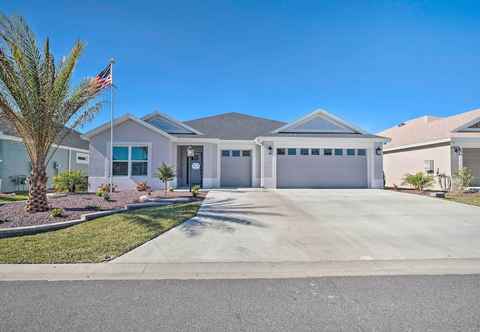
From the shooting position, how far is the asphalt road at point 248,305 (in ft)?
9.07

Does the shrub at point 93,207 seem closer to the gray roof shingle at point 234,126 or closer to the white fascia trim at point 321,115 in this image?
the gray roof shingle at point 234,126

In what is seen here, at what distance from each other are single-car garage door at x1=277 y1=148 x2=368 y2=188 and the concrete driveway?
6352 millimetres

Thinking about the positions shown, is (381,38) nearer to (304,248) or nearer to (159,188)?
(304,248)

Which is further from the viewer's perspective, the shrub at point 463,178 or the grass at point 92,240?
the shrub at point 463,178

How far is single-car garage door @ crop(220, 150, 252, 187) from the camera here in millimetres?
17547

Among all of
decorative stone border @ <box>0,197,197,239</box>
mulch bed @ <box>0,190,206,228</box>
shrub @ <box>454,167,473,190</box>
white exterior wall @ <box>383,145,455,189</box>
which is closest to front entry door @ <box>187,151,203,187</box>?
mulch bed @ <box>0,190,206,228</box>

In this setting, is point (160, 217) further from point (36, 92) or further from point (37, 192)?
point (36, 92)

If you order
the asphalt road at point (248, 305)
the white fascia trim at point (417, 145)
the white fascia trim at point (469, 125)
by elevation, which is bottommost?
the asphalt road at point (248, 305)

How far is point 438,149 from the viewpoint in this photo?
16.8m

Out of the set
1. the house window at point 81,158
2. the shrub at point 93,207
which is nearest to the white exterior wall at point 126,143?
the shrub at point 93,207

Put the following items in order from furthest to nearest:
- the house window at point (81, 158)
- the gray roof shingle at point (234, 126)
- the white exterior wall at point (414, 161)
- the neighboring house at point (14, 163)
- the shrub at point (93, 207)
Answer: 1. the house window at point (81, 158)
2. the gray roof shingle at point (234, 126)
3. the white exterior wall at point (414, 161)
4. the neighboring house at point (14, 163)
5. the shrub at point (93, 207)

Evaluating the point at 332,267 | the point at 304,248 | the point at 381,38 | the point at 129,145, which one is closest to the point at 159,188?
the point at 129,145

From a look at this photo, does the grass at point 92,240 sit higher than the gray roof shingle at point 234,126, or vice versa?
the gray roof shingle at point 234,126

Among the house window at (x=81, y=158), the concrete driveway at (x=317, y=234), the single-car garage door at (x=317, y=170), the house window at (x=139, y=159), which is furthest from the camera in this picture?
the house window at (x=81, y=158)
